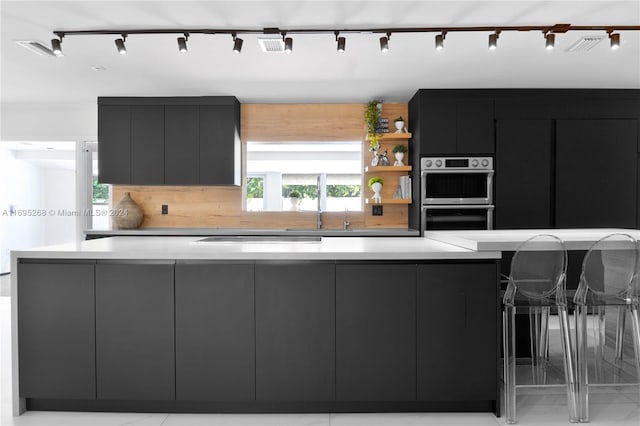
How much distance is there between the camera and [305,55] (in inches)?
143

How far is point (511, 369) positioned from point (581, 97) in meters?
3.62

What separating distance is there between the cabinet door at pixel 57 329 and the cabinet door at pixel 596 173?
14.8ft

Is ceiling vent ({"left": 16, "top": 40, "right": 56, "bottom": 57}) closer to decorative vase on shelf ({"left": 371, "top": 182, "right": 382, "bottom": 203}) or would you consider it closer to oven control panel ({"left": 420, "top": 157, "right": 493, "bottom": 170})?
decorative vase on shelf ({"left": 371, "top": 182, "right": 382, "bottom": 203})

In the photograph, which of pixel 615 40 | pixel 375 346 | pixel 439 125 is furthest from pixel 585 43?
pixel 375 346

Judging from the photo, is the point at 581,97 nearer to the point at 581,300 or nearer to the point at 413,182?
the point at 413,182

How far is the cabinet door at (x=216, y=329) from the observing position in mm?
2336

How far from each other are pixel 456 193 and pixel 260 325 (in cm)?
306

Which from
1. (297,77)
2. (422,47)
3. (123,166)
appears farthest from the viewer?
(123,166)

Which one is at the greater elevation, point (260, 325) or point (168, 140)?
point (168, 140)

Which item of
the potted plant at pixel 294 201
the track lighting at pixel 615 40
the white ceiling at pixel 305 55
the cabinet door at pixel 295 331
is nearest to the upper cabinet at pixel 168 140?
the white ceiling at pixel 305 55

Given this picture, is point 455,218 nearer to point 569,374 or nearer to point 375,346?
point 569,374

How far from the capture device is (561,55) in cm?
368

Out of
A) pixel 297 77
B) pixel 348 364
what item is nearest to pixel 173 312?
pixel 348 364

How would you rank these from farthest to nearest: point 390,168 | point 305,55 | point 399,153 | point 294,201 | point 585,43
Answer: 1. point 294,201
2. point 399,153
3. point 390,168
4. point 305,55
5. point 585,43
